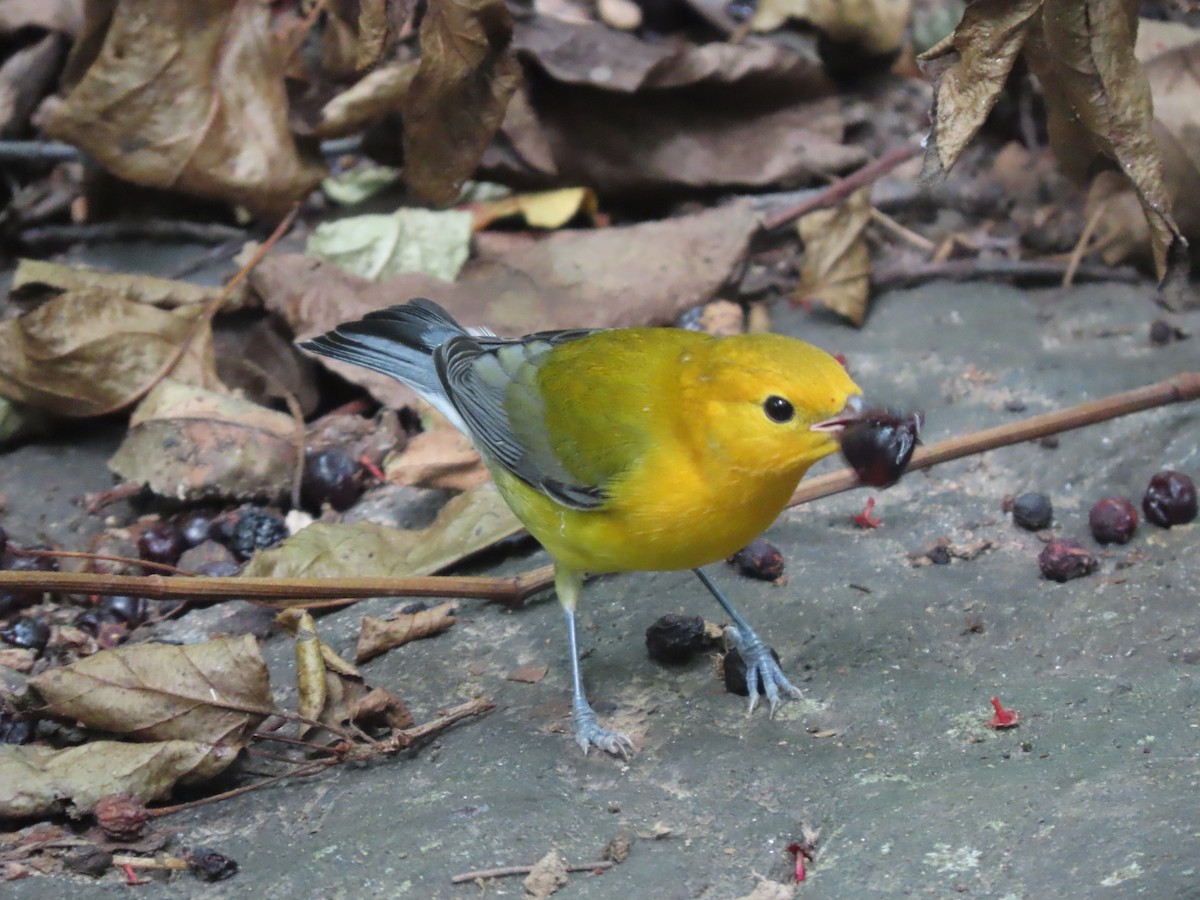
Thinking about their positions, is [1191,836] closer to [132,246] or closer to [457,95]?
[457,95]

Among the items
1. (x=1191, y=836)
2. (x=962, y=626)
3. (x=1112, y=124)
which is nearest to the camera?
(x=1191, y=836)

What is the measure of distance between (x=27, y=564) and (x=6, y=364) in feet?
2.75

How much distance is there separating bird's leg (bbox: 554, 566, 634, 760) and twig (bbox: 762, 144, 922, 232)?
7.93 feet

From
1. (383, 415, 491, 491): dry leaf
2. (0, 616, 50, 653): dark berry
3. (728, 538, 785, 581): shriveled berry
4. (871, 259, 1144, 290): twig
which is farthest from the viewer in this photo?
(871, 259, 1144, 290): twig

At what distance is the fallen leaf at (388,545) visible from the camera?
3859 millimetres

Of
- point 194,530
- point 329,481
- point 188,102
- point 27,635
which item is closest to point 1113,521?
point 329,481

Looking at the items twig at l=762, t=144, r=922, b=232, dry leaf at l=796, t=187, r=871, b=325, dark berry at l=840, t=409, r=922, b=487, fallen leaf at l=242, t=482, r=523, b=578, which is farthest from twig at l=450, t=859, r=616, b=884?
twig at l=762, t=144, r=922, b=232

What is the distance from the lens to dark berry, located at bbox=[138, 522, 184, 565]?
4.12 meters

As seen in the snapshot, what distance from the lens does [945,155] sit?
9.28ft

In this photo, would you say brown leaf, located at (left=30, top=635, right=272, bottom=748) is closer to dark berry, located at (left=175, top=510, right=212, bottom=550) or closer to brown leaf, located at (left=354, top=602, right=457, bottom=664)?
brown leaf, located at (left=354, top=602, right=457, bottom=664)

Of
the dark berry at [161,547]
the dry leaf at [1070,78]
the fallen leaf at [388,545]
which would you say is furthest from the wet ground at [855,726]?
the dry leaf at [1070,78]

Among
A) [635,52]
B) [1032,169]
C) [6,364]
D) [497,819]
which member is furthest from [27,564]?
[1032,169]

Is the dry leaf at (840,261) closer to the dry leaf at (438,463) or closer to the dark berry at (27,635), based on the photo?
the dry leaf at (438,463)

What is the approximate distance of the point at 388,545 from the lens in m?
4.02
